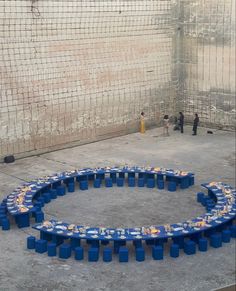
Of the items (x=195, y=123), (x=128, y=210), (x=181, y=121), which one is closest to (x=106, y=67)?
(x=181, y=121)

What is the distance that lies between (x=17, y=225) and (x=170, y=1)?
41.2ft

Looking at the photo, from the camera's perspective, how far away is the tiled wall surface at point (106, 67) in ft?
54.4

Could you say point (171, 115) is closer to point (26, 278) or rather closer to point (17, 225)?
point (17, 225)

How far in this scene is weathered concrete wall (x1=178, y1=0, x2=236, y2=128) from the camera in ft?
65.4

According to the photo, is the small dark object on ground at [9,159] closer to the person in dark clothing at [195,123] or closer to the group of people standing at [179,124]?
the group of people standing at [179,124]

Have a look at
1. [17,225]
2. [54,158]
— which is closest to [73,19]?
[54,158]

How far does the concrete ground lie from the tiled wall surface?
83 centimetres

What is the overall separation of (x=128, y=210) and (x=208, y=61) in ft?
32.8

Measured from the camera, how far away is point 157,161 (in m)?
16.2

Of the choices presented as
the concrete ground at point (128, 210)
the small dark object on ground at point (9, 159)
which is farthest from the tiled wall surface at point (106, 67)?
the concrete ground at point (128, 210)

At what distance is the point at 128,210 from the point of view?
12.2 meters

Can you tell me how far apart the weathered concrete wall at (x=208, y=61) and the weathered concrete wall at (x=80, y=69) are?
0.57 m

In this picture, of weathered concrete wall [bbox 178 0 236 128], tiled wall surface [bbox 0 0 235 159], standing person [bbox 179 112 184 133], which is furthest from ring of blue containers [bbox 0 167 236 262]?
weathered concrete wall [bbox 178 0 236 128]

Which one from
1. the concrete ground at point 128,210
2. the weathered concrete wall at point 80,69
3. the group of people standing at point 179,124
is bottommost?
the concrete ground at point 128,210
